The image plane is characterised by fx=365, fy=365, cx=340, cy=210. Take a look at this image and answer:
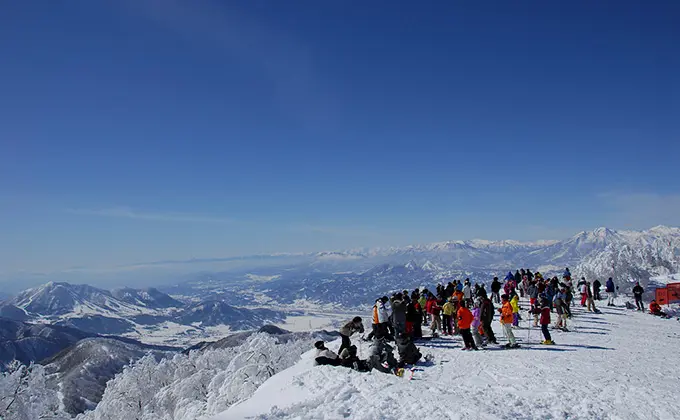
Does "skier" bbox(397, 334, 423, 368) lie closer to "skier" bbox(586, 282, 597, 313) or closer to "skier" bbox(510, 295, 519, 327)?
"skier" bbox(510, 295, 519, 327)

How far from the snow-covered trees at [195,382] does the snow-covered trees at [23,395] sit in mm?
7694

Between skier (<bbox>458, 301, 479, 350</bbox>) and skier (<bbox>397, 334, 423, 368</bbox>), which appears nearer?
skier (<bbox>397, 334, 423, 368</bbox>)

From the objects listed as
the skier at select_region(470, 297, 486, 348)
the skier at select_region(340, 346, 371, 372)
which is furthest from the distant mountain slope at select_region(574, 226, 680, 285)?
the skier at select_region(340, 346, 371, 372)

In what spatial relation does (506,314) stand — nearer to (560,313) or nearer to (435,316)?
(435,316)

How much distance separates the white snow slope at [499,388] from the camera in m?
9.77

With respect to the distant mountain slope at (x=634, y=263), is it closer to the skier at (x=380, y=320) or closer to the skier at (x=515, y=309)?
the skier at (x=515, y=309)

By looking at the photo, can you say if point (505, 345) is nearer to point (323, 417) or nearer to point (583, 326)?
point (583, 326)

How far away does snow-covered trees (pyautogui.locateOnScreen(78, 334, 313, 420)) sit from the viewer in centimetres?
2498

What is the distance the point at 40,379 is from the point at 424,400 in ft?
124

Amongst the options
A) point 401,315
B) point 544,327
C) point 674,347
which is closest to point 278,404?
point 401,315

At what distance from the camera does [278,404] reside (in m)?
11.8

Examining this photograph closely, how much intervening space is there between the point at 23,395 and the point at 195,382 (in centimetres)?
1393

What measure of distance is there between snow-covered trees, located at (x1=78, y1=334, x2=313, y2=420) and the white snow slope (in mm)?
11666

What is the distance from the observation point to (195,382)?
3556 cm
